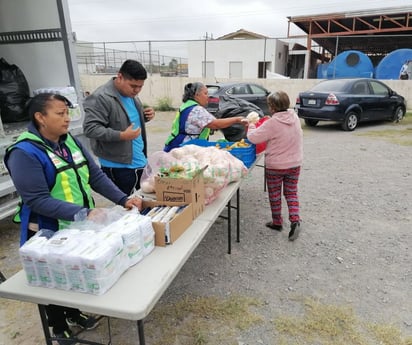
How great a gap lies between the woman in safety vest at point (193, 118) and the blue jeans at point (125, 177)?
2.09 ft

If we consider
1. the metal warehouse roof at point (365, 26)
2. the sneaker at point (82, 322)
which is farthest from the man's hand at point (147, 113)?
the metal warehouse roof at point (365, 26)

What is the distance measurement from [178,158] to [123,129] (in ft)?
1.64

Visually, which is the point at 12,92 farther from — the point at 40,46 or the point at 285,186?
the point at 285,186

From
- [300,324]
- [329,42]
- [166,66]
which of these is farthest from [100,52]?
[300,324]

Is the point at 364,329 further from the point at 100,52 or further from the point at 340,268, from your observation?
the point at 100,52

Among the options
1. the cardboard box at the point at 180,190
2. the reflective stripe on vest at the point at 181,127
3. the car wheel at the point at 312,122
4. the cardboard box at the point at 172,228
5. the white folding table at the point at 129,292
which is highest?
the reflective stripe on vest at the point at 181,127

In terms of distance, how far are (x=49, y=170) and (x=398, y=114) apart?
464 inches

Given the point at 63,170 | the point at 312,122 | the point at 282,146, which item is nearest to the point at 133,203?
the point at 63,170

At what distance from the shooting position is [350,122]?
971 cm

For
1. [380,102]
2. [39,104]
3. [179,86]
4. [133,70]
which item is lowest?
[380,102]

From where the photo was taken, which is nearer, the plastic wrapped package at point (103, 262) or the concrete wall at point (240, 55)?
the plastic wrapped package at point (103, 262)

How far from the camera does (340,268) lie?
10.6 feet

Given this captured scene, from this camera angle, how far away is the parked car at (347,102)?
30.7 ft

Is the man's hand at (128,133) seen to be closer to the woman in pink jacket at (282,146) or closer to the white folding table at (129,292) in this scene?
the white folding table at (129,292)
